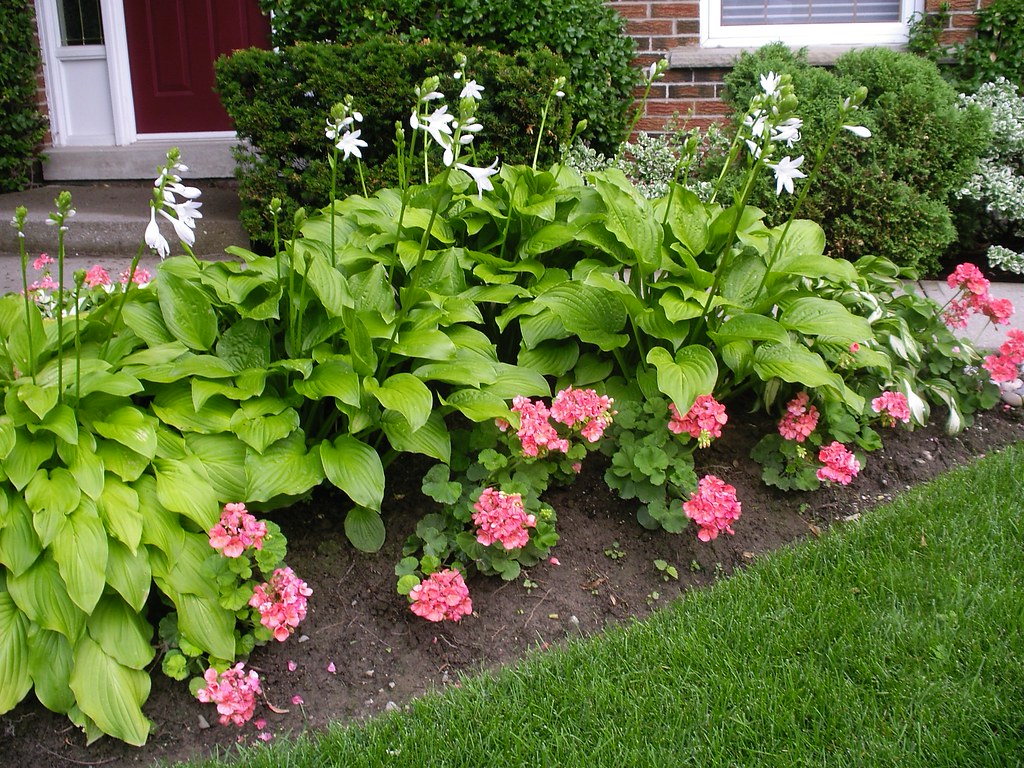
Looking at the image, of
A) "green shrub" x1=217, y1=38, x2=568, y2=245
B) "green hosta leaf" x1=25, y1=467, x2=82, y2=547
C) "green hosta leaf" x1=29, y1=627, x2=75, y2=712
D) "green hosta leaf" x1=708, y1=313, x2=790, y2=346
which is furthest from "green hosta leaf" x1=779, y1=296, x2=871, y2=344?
"green shrub" x1=217, y1=38, x2=568, y2=245

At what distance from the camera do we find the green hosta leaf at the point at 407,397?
2285 mm

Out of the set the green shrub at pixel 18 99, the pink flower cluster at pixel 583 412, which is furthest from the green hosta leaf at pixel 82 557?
the green shrub at pixel 18 99

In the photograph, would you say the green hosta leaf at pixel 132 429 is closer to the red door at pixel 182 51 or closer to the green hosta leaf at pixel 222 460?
the green hosta leaf at pixel 222 460

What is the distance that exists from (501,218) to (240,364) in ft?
3.37

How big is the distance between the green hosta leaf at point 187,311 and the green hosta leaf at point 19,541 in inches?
26.3

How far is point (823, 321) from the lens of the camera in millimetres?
2816

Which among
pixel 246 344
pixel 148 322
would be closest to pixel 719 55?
pixel 246 344

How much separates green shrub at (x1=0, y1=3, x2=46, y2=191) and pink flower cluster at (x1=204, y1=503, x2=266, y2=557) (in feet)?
18.2

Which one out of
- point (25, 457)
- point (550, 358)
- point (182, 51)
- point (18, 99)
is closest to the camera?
point (25, 457)

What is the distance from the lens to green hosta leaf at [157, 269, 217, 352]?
101 inches

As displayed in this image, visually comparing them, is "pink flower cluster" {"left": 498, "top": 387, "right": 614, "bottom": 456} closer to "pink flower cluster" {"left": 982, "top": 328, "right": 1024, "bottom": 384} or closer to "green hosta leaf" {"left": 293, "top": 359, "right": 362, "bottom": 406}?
"green hosta leaf" {"left": 293, "top": 359, "right": 362, "bottom": 406}

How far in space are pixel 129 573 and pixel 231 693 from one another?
35 cm

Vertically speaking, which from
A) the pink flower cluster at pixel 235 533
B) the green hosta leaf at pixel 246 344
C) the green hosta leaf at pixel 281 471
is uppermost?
the green hosta leaf at pixel 246 344

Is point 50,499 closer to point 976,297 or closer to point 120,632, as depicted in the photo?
point 120,632
